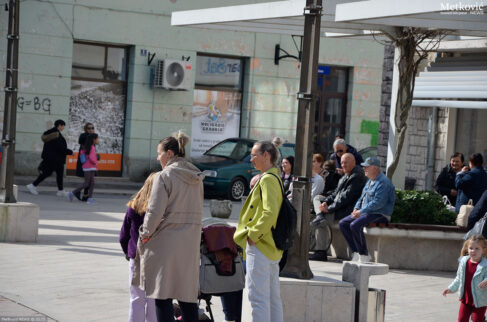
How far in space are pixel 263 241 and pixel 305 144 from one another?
3.73ft

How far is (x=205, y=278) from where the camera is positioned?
749 centimetres

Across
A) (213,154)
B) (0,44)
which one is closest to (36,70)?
(0,44)

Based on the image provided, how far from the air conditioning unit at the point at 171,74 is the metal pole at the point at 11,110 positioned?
40.1 ft

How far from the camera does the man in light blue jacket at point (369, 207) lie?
1177 cm

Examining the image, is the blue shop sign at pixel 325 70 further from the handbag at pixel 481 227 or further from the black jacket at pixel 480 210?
the handbag at pixel 481 227

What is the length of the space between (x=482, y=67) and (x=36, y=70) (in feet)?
38.8

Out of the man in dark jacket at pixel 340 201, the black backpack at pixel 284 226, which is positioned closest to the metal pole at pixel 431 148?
the man in dark jacket at pixel 340 201

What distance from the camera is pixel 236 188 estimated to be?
2275 centimetres

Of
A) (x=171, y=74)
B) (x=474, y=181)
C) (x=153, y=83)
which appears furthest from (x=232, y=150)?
(x=474, y=181)

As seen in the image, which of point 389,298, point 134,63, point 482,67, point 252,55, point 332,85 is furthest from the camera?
point 332,85

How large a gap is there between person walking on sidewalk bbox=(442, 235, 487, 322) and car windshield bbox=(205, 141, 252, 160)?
15.2 meters

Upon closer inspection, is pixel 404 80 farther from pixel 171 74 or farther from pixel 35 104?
pixel 35 104

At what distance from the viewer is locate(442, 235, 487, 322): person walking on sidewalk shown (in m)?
7.99

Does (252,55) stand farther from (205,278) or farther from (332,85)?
(205,278)
